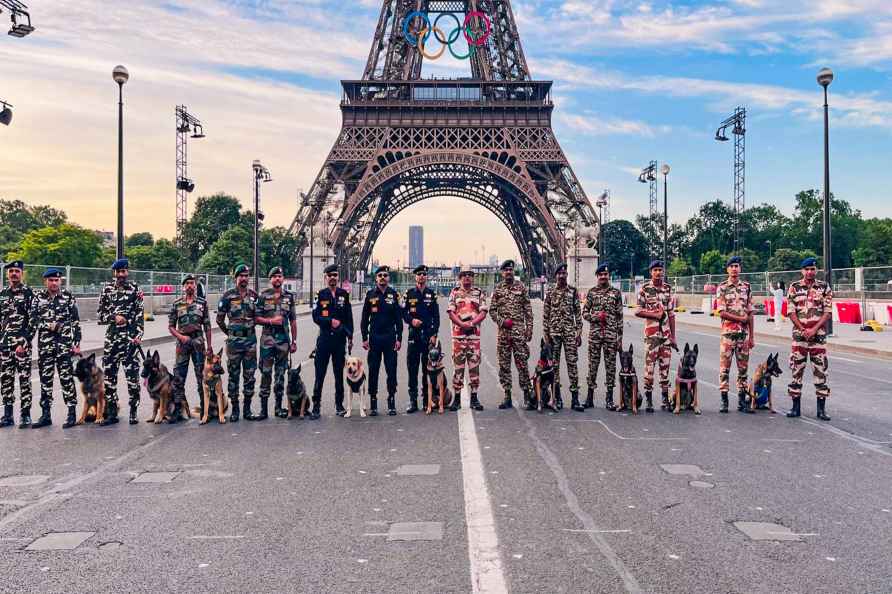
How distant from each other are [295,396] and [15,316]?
333 centimetres

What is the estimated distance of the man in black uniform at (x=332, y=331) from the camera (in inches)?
369

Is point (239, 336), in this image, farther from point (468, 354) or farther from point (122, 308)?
point (468, 354)

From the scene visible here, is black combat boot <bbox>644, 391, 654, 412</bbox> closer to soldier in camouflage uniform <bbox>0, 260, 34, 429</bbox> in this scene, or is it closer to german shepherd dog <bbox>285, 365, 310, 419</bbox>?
german shepherd dog <bbox>285, 365, 310, 419</bbox>

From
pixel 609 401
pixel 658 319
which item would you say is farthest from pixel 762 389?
pixel 609 401

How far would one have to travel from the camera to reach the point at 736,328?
373 inches

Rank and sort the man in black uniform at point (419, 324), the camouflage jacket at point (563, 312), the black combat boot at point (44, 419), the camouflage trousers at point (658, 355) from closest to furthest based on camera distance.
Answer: the black combat boot at point (44, 419), the camouflage trousers at point (658, 355), the man in black uniform at point (419, 324), the camouflage jacket at point (563, 312)

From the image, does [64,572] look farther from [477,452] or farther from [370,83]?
[370,83]

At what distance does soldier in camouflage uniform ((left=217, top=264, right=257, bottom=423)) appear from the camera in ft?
29.6

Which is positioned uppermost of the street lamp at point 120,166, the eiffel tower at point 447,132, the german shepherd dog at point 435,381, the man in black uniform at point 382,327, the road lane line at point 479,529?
the eiffel tower at point 447,132

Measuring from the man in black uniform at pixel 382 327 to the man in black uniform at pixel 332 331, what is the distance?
283 mm

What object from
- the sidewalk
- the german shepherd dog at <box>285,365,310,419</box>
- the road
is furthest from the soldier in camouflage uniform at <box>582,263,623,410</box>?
the sidewalk

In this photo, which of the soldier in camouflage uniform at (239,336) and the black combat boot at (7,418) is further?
the soldier in camouflage uniform at (239,336)

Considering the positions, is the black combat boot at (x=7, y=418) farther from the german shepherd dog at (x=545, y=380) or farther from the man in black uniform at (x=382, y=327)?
the german shepherd dog at (x=545, y=380)

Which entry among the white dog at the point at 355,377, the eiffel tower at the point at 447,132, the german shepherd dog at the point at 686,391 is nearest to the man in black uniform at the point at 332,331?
the white dog at the point at 355,377
